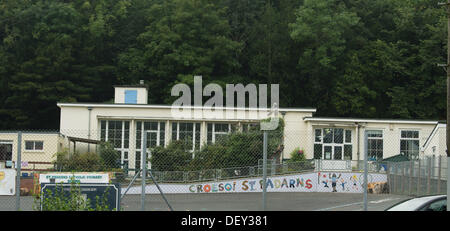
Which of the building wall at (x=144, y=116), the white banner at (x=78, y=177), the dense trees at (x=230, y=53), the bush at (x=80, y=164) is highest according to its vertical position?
the dense trees at (x=230, y=53)

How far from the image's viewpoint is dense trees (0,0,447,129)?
66438 millimetres

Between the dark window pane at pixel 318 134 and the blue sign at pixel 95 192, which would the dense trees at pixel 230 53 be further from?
the blue sign at pixel 95 192

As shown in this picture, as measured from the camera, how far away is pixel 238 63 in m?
72.3

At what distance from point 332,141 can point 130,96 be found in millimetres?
16459

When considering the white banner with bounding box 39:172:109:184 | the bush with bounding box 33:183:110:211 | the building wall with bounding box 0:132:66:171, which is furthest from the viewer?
the building wall with bounding box 0:132:66:171

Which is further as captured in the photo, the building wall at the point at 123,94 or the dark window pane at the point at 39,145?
the building wall at the point at 123,94

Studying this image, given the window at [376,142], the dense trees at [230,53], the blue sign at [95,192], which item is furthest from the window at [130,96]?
the blue sign at [95,192]

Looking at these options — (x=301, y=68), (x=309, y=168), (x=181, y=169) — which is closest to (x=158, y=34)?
(x=301, y=68)

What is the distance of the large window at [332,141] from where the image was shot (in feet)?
157

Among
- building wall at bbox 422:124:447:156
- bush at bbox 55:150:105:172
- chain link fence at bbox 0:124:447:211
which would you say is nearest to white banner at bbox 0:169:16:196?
chain link fence at bbox 0:124:447:211

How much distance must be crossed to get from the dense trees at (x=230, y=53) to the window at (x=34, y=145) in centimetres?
2432

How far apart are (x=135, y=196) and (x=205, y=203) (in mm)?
4639

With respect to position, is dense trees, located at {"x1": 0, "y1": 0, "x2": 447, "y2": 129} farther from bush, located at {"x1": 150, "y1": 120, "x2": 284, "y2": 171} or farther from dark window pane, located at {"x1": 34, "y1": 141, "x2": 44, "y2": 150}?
bush, located at {"x1": 150, "y1": 120, "x2": 284, "y2": 171}

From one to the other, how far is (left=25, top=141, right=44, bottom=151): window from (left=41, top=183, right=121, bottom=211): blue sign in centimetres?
2831
